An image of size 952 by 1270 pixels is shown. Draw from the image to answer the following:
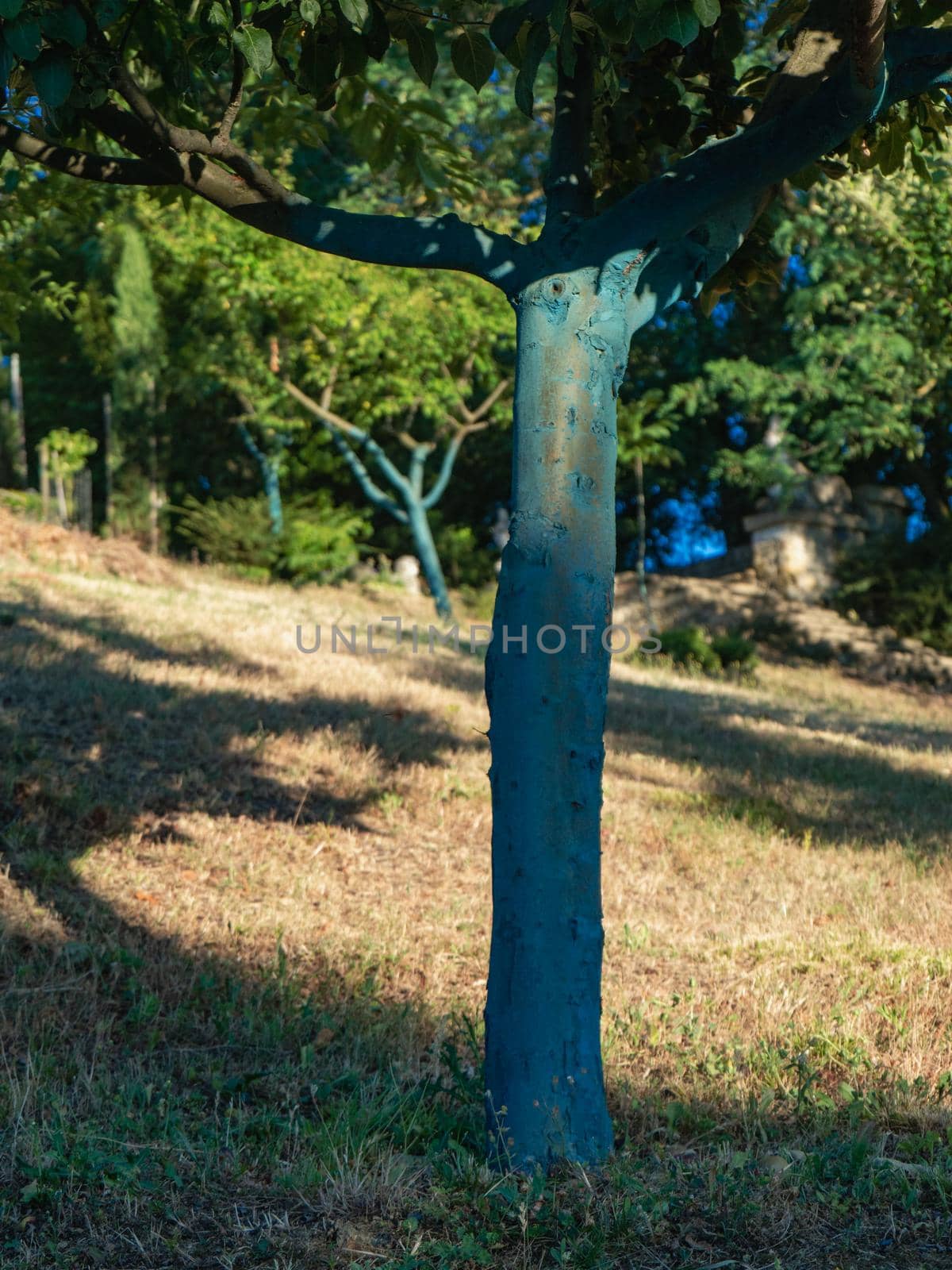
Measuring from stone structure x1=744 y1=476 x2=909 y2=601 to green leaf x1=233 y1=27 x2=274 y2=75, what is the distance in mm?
18270

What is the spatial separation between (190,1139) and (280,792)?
3.43 metres

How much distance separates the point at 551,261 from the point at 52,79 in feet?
4.46

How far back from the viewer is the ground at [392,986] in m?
2.91

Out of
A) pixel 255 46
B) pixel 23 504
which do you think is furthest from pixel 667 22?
pixel 23 504

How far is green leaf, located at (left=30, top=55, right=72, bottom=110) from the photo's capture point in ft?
9.11

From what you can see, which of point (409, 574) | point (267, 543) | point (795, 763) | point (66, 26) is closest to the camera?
point (66, 26)

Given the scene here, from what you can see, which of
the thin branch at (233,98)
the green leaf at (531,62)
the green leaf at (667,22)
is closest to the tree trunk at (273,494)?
the thin branch at (233,98)

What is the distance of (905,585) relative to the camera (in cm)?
1886

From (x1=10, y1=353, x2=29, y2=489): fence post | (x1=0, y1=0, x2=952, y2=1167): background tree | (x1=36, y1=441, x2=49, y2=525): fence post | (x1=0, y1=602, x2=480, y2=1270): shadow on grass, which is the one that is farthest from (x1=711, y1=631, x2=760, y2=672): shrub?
(x1=10, y1=353, x2=29, y2=489): fence post

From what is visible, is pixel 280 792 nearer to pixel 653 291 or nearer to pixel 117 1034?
pixel 117 1034

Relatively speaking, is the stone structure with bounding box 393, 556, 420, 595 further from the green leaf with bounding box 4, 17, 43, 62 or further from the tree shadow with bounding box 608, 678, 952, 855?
the green leaf with bounding box 4, 17, 43, 62

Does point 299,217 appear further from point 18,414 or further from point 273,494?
point 18,414

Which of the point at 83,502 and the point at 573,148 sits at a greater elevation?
the point at 573,148

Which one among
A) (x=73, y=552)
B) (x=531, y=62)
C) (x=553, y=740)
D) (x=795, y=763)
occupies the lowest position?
(x=795, y=763)
